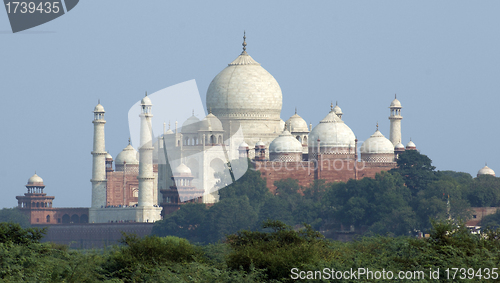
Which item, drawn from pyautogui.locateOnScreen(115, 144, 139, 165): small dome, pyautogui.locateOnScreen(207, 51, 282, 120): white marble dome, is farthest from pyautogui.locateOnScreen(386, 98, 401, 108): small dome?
pyautogui.locateOnScreen(115, 144, 139, 165): small dome

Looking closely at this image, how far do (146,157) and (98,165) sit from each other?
538 cm

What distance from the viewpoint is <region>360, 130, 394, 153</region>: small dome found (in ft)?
230

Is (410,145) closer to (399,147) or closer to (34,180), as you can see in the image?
(399,147)

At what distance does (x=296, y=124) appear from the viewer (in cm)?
7375

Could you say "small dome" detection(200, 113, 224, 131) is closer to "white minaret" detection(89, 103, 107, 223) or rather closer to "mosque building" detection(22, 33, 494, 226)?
"mosque building" detection(22, 33, 494, 226)

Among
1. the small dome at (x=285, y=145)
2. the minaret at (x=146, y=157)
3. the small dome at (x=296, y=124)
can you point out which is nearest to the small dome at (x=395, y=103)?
the small dome at (x=296, y=124)

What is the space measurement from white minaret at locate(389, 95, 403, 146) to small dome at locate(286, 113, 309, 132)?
17.3ft

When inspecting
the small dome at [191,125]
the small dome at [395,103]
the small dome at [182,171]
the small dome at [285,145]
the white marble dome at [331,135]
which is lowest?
the small dome at [182,171]

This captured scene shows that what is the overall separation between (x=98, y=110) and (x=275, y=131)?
11081mm

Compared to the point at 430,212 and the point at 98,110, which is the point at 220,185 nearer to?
the point at 98,110

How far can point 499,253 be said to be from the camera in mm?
26219

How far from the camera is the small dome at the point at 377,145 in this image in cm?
7019

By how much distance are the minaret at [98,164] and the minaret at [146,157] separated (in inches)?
169

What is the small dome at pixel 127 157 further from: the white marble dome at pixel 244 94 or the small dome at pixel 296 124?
the small dome at pixel 296 124
